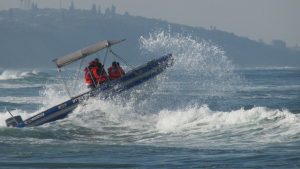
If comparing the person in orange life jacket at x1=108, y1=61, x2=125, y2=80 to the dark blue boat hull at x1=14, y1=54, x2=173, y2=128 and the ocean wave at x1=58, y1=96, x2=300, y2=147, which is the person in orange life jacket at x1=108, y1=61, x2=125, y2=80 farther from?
the ocean wave at x1=58, y1=96, x2=300, y2=147

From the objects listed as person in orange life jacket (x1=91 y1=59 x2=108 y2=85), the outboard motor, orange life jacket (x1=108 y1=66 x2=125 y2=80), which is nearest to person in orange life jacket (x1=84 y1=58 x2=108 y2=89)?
person in orange life jacket (x1=91 y1=59 x2=108 y2=85)

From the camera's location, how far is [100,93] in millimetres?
30016

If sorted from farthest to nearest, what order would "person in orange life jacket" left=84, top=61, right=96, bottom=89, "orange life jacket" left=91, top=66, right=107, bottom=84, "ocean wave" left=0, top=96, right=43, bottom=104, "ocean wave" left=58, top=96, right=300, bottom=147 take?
"ocean wave" left=0, top=96, right=43, bottom=104
"orange life jacket" left=91, top=66, right=107, bottom=84
"person in orange life jacket" left=84, top=61, right=96, bottom=89
"ocean wave" left=58, top=96, right=300, bottom=147

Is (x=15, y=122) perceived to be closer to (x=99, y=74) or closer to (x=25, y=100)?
(x=99, y=74)

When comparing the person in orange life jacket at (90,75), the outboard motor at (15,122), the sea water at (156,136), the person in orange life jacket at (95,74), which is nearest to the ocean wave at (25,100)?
the sea water at (156,136)

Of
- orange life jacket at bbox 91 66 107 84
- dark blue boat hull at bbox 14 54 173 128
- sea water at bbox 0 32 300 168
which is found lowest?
sea water at bbox 0 32 300 168

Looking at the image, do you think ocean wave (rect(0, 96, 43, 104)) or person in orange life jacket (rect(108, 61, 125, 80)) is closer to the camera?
person in orange life jacket (rect(108, 61, 125, 80))

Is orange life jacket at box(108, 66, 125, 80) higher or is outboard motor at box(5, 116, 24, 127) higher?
orange life jacket at box(108, 66, 125, 80)

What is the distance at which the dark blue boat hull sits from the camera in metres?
29.5

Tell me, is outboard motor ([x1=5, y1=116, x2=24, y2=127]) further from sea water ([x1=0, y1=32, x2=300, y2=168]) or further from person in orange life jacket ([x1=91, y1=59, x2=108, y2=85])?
person in orange life jacket ([x1=91, y1=59, x2=108, y2=85])

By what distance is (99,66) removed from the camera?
30266mm

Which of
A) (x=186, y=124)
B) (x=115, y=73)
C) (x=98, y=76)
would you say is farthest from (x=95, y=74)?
(x=186, y=124)

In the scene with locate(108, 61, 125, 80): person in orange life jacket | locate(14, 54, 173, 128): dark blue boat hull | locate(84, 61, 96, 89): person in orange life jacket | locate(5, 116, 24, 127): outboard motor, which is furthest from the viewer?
locate(108, 61, 125, 80): person in orange life jacket

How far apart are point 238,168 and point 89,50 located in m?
13.1
